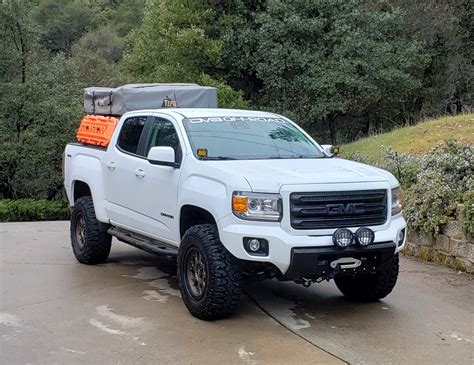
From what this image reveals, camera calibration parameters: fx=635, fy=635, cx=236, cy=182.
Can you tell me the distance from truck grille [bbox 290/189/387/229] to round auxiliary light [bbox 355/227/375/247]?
8cm

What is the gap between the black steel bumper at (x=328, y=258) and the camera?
5.13 meters

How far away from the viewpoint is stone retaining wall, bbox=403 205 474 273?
7621 mm

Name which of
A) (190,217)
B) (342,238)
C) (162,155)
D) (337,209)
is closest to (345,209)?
(337,209)

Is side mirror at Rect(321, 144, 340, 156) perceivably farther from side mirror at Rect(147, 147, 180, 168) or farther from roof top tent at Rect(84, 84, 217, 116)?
roof top tent at Rect(84, 84, 217, 116)

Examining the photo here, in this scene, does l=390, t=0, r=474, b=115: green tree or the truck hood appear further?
l=390, t=0, r=474, b=115: green tree

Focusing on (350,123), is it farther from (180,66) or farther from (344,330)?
(344,330)

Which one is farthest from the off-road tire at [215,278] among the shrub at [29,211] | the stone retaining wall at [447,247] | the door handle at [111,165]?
the shrub at [29,211]

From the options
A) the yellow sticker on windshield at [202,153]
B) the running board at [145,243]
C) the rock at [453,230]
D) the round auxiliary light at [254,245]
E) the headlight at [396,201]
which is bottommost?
the rock at [453,230]

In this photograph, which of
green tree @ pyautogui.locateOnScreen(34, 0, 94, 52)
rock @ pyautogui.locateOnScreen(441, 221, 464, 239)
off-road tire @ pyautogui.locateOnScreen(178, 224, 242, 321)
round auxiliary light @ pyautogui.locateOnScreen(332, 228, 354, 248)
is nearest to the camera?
round auxiliary light @ pyautogui.locateOnScreen(332, 228, 354, 248)

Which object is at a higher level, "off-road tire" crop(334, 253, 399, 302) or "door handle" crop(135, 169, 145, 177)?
"door handle" crop(135, 169, 145, 177)

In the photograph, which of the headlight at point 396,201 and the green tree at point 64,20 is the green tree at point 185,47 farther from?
the green tree at point 64,20

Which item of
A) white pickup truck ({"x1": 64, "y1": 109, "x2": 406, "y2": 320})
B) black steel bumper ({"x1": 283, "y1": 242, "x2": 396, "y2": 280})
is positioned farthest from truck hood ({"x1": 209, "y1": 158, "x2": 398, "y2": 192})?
black steel bumper ({"x1": 283, "y1": 242, "x2": 396, "y2": 280})

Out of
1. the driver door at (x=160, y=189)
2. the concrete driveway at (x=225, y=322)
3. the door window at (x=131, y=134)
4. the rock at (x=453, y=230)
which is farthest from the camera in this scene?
the rock at (x=453, y=230)

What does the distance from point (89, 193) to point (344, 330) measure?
430 centimetres
